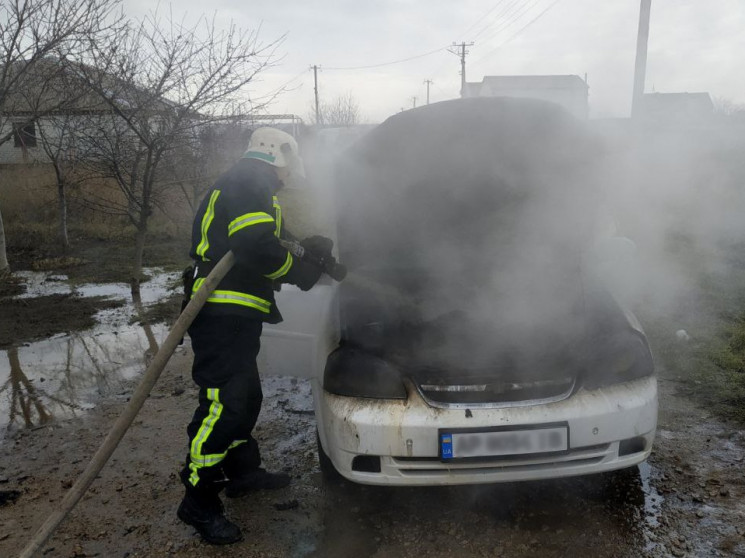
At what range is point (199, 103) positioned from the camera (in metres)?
6.60

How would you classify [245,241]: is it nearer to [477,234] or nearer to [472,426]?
[472,426]

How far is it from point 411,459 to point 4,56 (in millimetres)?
7514

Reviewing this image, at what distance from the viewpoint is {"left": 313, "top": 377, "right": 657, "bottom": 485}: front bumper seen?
214 cm

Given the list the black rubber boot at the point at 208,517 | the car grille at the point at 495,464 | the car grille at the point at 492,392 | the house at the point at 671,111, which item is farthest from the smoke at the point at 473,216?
the house at the point at 671,111

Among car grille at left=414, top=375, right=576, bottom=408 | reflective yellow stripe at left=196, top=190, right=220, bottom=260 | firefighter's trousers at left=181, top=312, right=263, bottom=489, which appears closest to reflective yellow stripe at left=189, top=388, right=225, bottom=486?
firefighter's trousers at left=181, top=312, right=263, bottom=489

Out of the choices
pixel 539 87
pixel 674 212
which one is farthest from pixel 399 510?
pixel 539 87

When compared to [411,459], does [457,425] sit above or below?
above

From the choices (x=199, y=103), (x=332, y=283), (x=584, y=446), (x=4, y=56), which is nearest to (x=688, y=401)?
(x=584, y=446)

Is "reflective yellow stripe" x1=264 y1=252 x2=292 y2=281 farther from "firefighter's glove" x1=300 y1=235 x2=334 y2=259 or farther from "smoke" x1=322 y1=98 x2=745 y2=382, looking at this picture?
"smoke" x1=322 y1=98 x2=745 y2=382

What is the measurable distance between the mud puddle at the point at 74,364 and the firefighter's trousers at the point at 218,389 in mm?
1929

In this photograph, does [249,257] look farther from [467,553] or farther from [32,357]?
[32,357]

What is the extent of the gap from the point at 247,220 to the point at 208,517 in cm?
129

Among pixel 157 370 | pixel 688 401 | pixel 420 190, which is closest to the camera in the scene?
pixel 157 370

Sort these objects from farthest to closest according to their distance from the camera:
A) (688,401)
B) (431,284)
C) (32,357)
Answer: (32,357) → (688,401) → (431,284)
